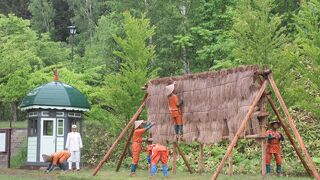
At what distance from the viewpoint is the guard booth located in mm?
26812

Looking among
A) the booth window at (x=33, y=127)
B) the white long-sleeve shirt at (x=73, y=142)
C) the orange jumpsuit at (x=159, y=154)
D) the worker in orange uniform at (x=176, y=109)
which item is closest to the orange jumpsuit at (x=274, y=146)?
the worker in orange uniform at (x=176, y=109)

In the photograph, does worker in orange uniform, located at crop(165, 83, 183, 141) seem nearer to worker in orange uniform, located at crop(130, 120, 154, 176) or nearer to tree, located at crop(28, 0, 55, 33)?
worker in orange uniform, located at crop(130, 120, 154, 176)

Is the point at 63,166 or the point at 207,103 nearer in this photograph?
the point at 207,103

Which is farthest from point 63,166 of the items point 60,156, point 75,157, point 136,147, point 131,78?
point 136,147

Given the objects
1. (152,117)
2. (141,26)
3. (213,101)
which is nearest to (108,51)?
(141,26)

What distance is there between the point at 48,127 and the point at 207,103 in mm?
11234

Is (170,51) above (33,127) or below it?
above

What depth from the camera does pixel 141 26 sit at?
27156 millimetres

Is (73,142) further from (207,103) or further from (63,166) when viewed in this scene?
(207,103)

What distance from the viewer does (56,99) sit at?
27.0 m

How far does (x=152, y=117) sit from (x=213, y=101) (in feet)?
10.6

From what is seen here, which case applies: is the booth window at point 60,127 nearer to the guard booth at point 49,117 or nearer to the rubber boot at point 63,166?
the guard booth at point 49,117

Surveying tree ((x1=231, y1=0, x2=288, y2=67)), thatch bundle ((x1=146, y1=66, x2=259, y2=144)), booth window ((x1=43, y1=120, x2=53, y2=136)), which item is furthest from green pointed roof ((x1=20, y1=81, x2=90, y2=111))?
tree ((x1=231, y1=0, x2=288, y2=67))

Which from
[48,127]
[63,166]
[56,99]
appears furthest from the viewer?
[48,127]
